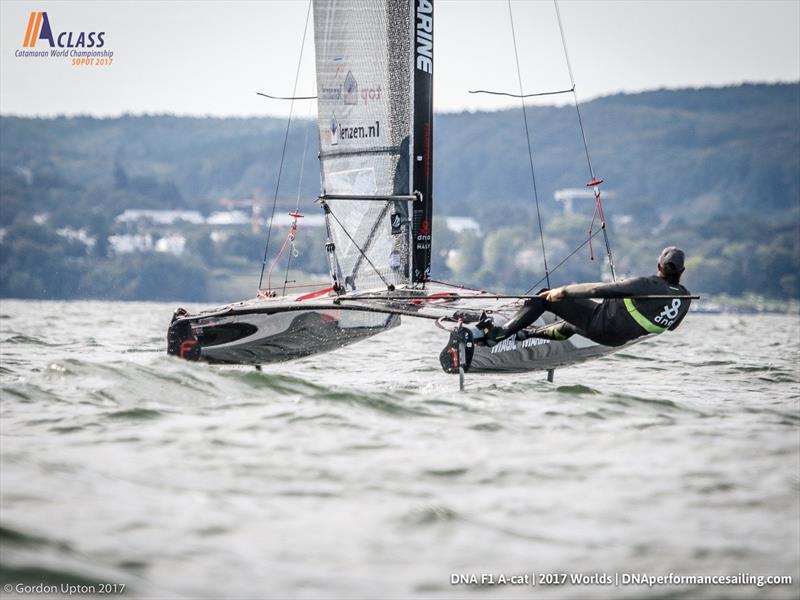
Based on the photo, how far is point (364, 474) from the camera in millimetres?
5512

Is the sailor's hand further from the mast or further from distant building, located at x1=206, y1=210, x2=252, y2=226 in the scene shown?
distant building, located at x1=206, y1=210, x2=252, y2=226

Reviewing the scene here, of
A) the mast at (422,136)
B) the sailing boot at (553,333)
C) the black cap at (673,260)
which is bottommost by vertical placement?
the sailing boot at (553,333)

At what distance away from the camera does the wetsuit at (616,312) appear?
871 centimetres

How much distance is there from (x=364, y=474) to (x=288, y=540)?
1.16m

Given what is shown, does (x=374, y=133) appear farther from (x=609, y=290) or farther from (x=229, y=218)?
(x=229, y=218)

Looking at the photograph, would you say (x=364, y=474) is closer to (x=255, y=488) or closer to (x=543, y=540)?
(x=255, y=488)

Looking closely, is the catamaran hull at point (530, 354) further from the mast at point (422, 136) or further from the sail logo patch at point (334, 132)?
the sail logo patch at point (334, 132)

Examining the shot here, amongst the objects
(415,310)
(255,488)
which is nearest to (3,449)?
(255,488)

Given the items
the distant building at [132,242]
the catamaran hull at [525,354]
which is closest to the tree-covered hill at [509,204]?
the distant building at [132,242]

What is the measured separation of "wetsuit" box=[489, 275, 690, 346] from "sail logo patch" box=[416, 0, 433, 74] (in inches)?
144

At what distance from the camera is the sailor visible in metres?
8.65

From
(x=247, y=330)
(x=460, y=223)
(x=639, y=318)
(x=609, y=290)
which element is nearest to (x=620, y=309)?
(x=639, y=318)

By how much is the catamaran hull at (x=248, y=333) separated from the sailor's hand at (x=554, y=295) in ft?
8.60

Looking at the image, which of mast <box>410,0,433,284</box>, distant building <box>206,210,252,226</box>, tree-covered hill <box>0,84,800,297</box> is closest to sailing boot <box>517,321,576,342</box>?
mast <box>410,0,433,284</box>
